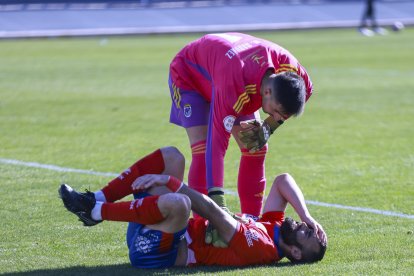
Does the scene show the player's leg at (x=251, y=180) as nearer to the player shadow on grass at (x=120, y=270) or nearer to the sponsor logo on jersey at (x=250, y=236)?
the sponsor logo on jersey at (x=250, y=236)

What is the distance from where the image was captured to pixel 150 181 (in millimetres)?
6324

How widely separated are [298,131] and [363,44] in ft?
61.6

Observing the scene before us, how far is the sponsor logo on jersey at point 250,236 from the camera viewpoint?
6.23 m

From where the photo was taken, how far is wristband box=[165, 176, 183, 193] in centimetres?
630

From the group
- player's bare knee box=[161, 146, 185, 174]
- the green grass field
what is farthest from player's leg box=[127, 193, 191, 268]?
player's bare knee box=[161, 146, 185, 174]

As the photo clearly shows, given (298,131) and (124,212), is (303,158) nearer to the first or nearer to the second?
(298,131)

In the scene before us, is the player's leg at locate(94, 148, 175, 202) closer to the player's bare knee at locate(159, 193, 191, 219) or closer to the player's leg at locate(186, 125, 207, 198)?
the player's leg at locate(186, 125, 207, 198)

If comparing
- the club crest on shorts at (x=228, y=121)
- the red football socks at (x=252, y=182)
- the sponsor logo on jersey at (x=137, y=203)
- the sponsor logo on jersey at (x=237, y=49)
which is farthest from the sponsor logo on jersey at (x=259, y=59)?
the sponsor logo on jersey at (x=137, y=203)

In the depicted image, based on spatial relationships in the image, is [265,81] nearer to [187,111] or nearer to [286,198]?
[286,198]

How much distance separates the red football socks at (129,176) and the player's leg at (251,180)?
96 centimetres

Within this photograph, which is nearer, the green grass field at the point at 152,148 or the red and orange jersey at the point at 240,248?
the red and orange jersey at the point at 240,248

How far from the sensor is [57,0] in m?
41.2

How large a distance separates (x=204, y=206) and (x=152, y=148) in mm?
5420

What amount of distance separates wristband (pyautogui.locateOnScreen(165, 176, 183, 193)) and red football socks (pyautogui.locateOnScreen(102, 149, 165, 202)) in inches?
16.2
